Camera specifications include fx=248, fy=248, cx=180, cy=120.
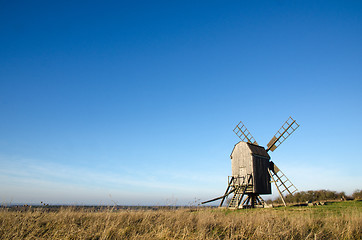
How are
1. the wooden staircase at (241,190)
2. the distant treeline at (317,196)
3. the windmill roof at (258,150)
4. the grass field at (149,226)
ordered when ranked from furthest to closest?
1. the distant treeline at (317,196)
2. the windmill roof at (258,150)
3. the wooden staircase at (241,190)
4. the grass field at (149,226)

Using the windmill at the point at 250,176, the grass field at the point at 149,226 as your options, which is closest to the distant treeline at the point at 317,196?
the windmill at the point at 250,176

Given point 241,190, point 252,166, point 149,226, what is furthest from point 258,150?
Result: point 149,226

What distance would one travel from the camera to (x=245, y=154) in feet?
88.5

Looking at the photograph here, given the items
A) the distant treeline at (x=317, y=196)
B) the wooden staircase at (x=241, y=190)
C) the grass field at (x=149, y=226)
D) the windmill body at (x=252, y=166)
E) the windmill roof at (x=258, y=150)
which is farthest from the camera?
the distant treeline at (x=317, y=196)

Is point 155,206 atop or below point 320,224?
atop

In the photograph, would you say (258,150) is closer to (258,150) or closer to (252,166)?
(258,150)

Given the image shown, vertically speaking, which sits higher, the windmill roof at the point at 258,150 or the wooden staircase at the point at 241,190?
the windmill roof at the point at 258,150

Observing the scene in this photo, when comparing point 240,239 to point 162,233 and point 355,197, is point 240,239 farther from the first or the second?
point 355,197

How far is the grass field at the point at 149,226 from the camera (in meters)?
8.26

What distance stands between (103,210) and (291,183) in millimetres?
23064

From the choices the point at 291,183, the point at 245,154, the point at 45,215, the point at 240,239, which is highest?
the point at 245,154

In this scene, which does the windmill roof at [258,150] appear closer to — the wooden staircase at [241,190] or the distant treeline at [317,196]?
the wooden staircase at [241,190]

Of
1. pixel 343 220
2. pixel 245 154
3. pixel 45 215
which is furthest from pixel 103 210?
pixel 245 154

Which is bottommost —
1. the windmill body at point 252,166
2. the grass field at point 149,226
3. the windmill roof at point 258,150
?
the grass field at point 149,226
